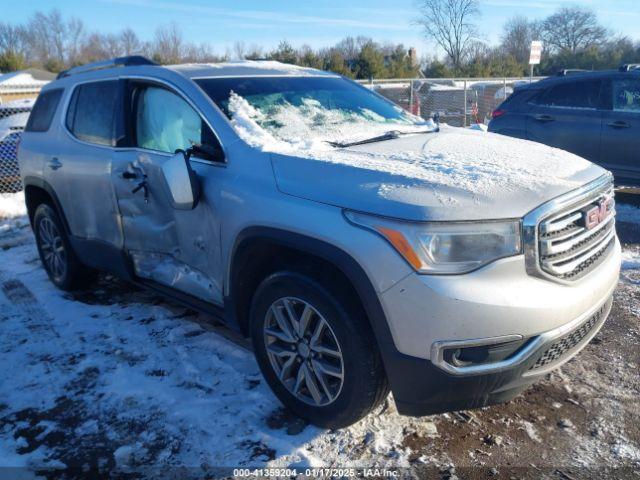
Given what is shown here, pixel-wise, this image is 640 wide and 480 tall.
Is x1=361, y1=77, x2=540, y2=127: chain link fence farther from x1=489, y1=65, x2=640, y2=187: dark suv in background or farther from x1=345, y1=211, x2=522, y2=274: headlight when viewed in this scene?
x1=345, y1=211, x2=522, y2=274: headlight

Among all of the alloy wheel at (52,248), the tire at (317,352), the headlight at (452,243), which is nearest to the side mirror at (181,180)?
the tire at (317,352)

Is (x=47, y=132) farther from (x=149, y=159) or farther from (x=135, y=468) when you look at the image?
(x=135, y=468)

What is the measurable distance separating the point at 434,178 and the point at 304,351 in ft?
3.54

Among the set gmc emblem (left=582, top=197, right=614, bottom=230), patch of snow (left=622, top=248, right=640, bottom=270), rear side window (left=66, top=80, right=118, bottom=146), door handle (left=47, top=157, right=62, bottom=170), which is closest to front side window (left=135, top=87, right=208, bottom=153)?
rear side window (left=66, top=80, right=118, bottom=146)

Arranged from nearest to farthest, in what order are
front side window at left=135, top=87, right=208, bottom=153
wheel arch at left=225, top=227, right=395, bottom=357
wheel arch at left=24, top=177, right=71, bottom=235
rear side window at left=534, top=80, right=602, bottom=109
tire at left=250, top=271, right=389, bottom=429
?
Result: wheel arch at left=225, top=227, right=395, bottom=357, tire at left=250, top=271, right=389, bottom=429, front side window at left=135, top=87, right=208, bottom=153, wheel arch at left=24, top=177, right=71, bottom=235, rear side window at left=534, top=80, right=602, bottom=109

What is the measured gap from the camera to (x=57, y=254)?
515 cm

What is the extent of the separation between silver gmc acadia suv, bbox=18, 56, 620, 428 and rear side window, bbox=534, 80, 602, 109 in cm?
428

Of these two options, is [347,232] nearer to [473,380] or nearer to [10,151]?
[473,380]

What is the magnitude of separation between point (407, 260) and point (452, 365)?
1.57 feet

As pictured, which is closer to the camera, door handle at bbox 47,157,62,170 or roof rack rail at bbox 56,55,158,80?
roof rack rail at bbox 56,55,158,80

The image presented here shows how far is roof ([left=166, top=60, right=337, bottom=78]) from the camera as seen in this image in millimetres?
3727

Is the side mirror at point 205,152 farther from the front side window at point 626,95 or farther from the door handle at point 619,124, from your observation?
the front side window at point 626,95

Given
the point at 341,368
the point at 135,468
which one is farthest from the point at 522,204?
the point at 135,468

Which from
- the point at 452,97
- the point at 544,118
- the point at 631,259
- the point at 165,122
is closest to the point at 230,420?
the point at 165,122
